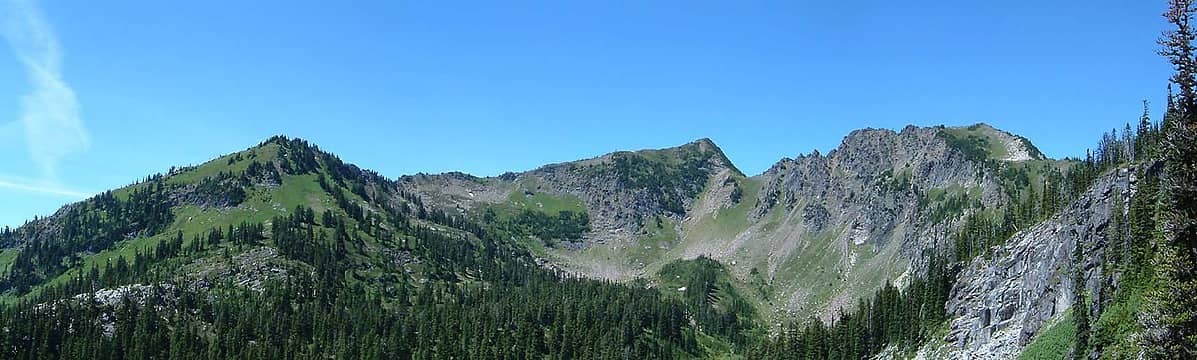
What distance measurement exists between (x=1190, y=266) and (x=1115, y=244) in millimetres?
81781

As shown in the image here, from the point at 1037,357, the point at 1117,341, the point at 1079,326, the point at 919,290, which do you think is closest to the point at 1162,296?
the point at 1117,341

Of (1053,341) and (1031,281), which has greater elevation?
(1031,281)

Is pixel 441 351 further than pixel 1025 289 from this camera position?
Yes

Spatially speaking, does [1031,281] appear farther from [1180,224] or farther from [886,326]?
[1180,224]

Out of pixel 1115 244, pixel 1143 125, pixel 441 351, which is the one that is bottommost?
pixel 441 351

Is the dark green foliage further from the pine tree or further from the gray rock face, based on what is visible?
the pine tree

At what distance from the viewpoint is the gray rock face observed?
105062 mm

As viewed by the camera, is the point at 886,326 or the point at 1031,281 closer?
the point at 1031,281

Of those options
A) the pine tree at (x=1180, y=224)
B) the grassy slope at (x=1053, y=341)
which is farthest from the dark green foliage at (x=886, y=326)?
the pine tree at (x=1180, y=224)

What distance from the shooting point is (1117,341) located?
76500 millimetres

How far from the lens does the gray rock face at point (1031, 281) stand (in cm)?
10506

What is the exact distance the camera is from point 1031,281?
11681 cm

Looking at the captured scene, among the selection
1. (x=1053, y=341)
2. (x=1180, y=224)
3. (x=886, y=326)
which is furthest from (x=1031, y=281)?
(x=1180, y=224)

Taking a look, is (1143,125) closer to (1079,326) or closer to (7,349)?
(1079,326)
